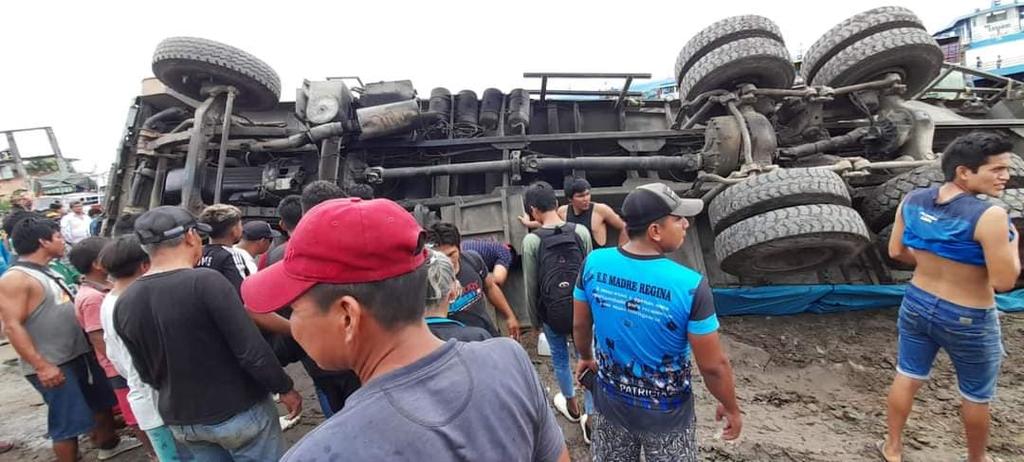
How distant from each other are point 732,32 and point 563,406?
11.5 feet

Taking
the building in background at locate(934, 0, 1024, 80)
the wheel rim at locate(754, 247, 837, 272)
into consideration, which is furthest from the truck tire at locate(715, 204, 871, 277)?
the building in background at locate(934, 0, 1024, 80)

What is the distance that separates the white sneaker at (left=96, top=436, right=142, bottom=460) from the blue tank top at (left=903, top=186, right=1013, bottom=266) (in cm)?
482

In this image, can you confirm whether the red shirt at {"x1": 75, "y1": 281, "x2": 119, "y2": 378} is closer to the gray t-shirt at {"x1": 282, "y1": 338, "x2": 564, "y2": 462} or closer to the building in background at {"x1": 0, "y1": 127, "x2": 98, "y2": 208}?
the gray t-shirt at {"x1": 282, "y1": 338, "x2": 564, "y2": 462}

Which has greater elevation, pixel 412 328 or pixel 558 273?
pixel 412 328

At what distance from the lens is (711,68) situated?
13.3ft

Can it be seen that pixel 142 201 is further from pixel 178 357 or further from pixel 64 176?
pixel 64 176

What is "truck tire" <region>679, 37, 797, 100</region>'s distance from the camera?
3.96m

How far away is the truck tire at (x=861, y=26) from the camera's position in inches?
164

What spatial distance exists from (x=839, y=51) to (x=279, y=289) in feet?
17.6

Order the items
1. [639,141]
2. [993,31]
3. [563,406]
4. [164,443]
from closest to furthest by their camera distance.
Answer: [164,443], [563,406], [639,141], [993,31]

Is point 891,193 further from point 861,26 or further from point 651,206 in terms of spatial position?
point 651,206

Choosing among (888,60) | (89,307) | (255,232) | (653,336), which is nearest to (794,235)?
(653,336)

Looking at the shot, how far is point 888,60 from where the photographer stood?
13.9ft

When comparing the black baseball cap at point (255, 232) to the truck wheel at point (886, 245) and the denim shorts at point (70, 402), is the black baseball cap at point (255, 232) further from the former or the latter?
the truck wheel at point (886, 245)
